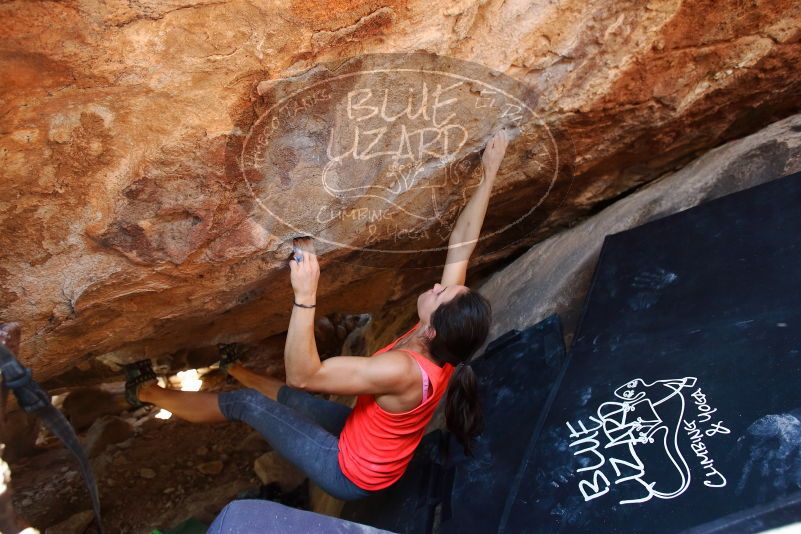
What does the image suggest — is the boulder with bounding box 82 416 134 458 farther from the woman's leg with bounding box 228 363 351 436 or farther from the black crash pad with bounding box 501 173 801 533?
the black crash pad with bounding box 501 173 801 533

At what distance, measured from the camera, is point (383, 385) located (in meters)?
1.69

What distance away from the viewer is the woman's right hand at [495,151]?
1862mm

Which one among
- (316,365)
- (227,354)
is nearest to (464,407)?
(316,365)

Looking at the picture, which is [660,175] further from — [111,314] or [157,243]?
[111,314]

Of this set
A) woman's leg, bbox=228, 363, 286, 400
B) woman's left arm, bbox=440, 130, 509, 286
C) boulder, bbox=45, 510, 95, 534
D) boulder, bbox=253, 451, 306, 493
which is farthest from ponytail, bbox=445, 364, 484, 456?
boulder, bbox=45, 510, 95, 534

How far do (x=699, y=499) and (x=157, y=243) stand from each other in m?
1.52

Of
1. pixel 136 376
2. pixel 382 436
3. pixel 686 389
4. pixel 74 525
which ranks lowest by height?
pixel 74 525

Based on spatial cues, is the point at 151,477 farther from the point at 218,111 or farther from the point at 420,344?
the point at 218,111

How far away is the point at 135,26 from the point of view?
125cm

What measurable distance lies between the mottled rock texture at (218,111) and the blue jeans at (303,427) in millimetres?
370

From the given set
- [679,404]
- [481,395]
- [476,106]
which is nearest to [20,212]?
[476,106]

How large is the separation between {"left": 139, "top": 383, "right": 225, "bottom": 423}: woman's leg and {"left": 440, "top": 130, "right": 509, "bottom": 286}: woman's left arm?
1080mm

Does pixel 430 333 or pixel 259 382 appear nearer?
pixel 430 333

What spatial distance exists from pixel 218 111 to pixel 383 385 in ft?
2.76
